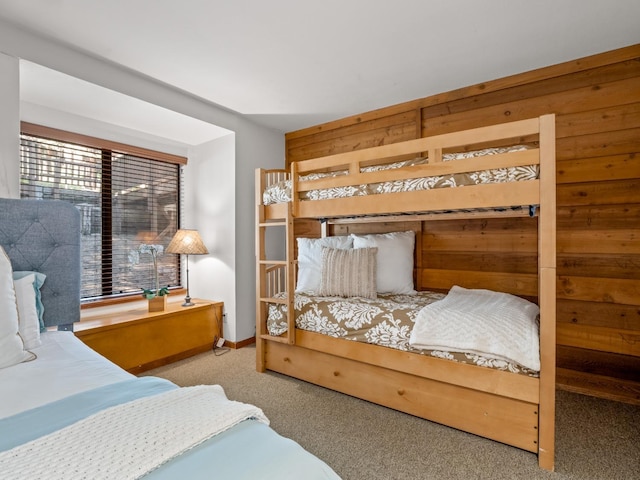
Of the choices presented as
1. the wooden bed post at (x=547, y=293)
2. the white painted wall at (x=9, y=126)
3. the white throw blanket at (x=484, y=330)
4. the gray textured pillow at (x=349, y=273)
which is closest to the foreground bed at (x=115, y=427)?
the white painted wall at (x=9, y=126)

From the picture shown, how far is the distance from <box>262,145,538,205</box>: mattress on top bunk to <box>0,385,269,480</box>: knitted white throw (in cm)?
154

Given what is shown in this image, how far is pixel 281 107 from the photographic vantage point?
321cm

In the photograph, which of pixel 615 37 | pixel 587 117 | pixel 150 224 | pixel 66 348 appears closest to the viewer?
pixel 66 348

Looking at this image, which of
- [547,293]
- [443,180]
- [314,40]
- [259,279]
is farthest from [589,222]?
[259,279]

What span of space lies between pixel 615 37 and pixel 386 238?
79.8 inches

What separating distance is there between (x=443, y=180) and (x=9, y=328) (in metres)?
2.17

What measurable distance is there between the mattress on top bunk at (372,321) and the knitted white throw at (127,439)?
1.30 m

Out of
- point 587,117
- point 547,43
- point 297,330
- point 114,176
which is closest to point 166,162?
point 114,176

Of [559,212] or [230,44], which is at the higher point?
[230,44]

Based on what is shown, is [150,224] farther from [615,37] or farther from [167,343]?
[615,37]

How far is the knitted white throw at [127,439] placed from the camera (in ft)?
2.08

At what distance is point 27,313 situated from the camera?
1.52 meters

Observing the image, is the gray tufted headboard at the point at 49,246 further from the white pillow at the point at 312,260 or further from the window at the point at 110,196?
the white pillow at the point at 312,260

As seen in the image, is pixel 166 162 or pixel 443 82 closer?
pixel 443 82
